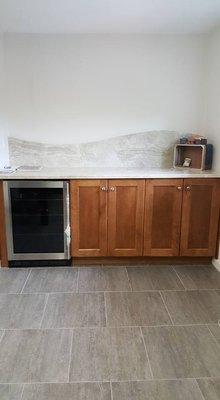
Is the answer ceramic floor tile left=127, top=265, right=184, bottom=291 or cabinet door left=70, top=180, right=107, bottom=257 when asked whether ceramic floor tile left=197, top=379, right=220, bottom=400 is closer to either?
ceramic floor tile left=127, top=265, right=184, bottom=291

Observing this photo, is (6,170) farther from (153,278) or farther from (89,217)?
(153,278)

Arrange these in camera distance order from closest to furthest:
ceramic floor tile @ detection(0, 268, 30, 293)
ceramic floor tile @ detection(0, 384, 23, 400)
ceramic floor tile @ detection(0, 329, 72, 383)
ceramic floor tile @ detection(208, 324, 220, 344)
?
ceramic floor tile @ detection(0, 384, 23, 400) < ceramic floor tile @ detection(0, 329, 72, 383) < ceramic floor tile @ detection(208, 324, 220, 344) < ceramic floor tile @ detection(0, 268, 30, 293)

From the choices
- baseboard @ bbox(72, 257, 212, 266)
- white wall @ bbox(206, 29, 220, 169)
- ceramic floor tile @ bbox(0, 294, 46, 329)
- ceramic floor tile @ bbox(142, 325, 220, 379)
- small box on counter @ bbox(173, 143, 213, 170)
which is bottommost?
ceramic floor tile @ bbox(142, 325, 220, 379)

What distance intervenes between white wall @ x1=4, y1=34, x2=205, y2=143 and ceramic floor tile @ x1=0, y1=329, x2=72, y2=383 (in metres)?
2.00

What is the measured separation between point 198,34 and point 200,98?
0.62m

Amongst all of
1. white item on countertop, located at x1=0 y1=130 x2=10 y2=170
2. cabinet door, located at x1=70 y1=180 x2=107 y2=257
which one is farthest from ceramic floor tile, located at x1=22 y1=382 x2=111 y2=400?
white item on countertop, located at x1=0 y1=130 x2=10 y2=170

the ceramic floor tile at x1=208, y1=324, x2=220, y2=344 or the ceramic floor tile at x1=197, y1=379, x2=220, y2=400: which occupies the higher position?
the ceramic floor tile at x1=208, y1=324, x2=220, y2=344

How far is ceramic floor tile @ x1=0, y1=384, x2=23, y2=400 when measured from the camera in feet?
Answer: 5.24

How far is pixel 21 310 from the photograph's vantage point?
7.66 feet

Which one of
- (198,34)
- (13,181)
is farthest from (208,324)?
(198,34)

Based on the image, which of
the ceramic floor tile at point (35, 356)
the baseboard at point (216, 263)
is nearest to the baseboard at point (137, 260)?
the baseboard at point (216, 263)

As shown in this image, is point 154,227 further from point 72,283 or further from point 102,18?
point 102,18

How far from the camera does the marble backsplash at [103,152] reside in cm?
336

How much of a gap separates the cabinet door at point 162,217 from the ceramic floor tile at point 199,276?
0.19 metres
